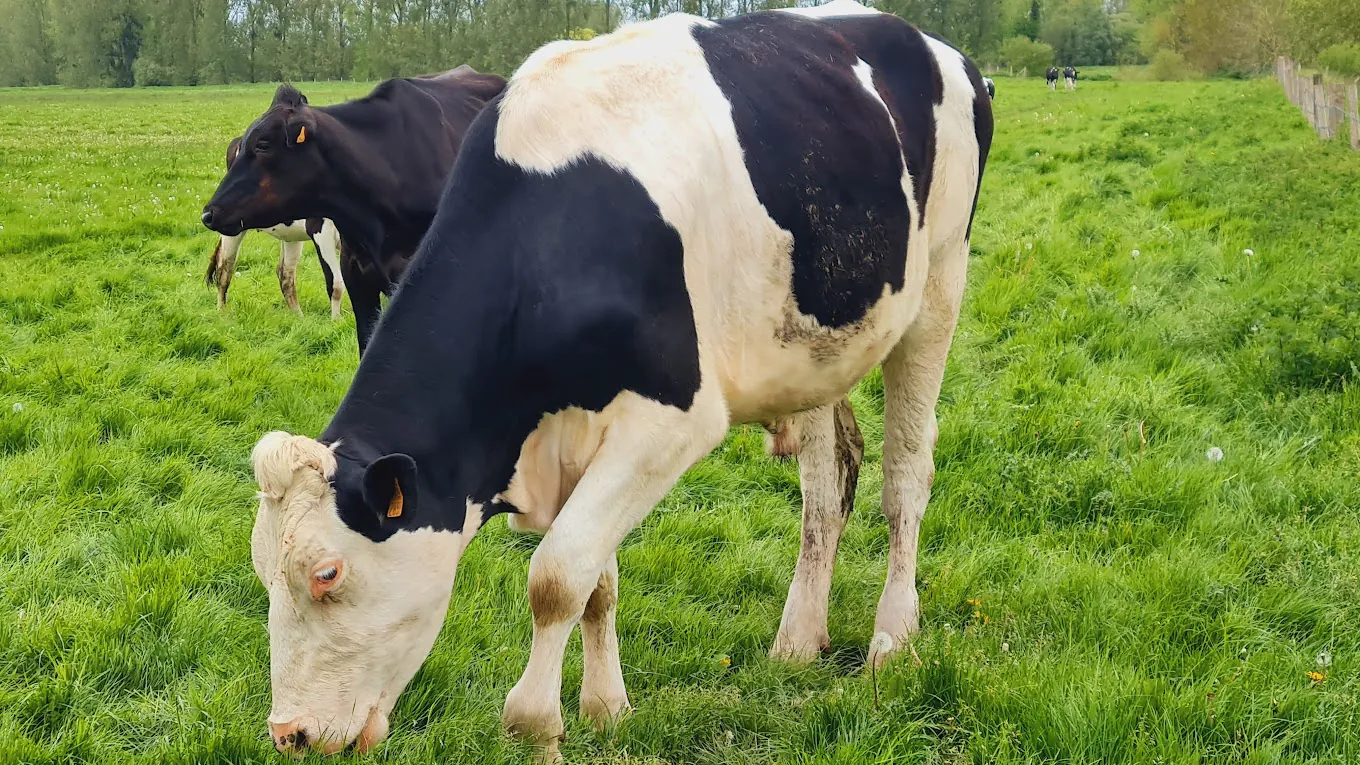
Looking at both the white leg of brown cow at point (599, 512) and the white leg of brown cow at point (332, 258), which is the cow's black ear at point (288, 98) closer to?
the white leg of brown cow at point (332, 258)

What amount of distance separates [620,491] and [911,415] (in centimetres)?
179

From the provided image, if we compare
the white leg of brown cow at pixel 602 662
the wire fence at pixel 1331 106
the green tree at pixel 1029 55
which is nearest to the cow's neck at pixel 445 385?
the white leg of brown cow at pixel 602 662

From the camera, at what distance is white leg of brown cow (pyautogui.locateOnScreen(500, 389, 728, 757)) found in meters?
2.61

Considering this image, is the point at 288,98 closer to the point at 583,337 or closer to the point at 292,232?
the point at 292,232

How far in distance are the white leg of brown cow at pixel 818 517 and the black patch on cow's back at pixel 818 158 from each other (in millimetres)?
872

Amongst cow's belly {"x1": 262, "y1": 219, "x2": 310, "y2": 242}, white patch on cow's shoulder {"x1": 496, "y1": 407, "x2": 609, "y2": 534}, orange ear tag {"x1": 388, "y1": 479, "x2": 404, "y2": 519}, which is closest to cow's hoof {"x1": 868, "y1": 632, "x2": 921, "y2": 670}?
white patch on cow's shoulder {"x1": 496, "y1": 407, "x2": 609, "y2": 534}

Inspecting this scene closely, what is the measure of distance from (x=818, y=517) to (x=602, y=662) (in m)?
1.15

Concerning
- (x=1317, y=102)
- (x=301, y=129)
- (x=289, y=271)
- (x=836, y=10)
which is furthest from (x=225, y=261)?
(x=1317, y=102)

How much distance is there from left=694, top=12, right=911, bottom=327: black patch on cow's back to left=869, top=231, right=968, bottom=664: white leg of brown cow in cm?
63

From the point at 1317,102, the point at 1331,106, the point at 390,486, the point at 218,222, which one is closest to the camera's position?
the point at 390,486

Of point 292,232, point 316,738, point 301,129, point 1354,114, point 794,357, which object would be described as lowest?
point 316,738

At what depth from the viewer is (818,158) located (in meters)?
3.11

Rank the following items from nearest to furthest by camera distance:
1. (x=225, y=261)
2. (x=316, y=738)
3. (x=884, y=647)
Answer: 1. (x=316, y=738)
2. (x=884, y=647)
3. (x=225, y=261)

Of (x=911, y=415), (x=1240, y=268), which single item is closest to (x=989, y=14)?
(x=1240, y=268)
